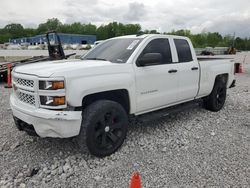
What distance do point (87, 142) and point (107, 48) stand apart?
6.51 feet

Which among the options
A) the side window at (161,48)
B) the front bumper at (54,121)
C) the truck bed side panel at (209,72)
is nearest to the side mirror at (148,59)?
the side window at (161,48)

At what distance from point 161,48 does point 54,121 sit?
2502 mm

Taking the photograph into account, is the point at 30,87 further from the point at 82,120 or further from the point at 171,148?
the point at 171,148

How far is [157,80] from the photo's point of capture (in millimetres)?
4266

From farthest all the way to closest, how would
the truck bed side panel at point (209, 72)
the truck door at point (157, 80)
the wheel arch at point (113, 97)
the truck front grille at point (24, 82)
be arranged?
1. the truck bed side panel at point (209, 72)
2. the truck door at point (157, 80)
3. the wheel arch at point (113, 97)
4. the truck front grille at point (24, 82)

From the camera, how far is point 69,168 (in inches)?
135

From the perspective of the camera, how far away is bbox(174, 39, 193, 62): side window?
495 centimetres

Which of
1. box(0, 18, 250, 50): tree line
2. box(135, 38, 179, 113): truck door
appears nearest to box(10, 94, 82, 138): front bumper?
box(135, 38, 179, 113): truck door

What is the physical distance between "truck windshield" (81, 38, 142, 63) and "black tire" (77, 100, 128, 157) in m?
0.88

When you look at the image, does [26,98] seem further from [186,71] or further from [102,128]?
[186,71]

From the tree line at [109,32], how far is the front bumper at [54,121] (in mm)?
96904

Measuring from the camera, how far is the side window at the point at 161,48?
14.4ft

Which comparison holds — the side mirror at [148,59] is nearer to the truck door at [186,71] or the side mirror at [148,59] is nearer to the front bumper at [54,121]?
the truck door at [186,71]

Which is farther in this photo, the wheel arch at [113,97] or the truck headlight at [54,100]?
the wheel arch at [113,97]
